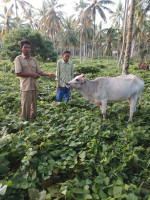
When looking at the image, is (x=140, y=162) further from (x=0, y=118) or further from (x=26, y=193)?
(x=0, y=118)

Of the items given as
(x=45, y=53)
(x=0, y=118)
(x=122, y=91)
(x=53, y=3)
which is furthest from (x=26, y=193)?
(x=53, y=3)

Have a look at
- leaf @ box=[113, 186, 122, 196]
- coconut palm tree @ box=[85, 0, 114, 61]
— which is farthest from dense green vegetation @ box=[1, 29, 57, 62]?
leaf @ box=[113, 186, 122, 196]

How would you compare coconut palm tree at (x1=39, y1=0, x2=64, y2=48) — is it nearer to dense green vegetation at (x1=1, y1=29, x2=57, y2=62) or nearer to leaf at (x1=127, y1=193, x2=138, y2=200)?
dense green vegetation at (x1=1, y1=29, x2=57, y2=62)

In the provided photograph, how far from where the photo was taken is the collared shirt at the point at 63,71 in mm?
4688

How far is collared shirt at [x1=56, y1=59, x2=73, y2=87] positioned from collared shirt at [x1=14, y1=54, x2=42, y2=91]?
1018 mm

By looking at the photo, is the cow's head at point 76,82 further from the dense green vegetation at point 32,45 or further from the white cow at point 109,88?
the dense green vegetation at point 32,45

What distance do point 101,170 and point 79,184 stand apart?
0.40 meters

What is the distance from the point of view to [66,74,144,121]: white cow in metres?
3.95

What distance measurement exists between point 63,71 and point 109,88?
1.54 m

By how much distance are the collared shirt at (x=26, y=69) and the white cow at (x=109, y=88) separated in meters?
0.91

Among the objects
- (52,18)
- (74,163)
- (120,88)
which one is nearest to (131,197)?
(74,163)

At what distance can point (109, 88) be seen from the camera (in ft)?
13.2

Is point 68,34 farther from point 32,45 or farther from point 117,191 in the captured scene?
point 117,191

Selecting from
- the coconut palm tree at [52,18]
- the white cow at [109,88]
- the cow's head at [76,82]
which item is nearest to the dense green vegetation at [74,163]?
the white cow at [109,88]
